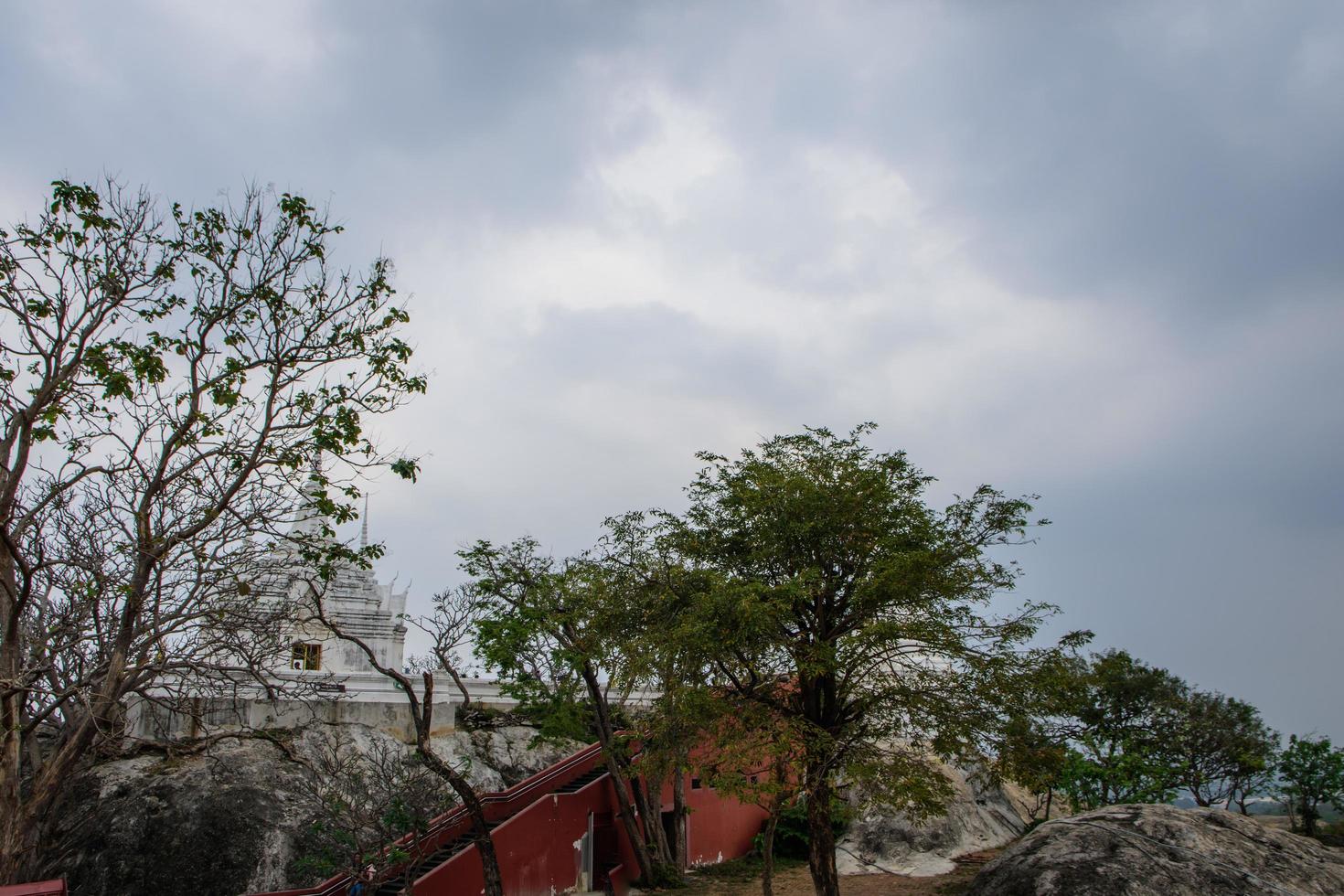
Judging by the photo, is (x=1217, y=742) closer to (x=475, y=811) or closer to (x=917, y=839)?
(x=917, y=839)

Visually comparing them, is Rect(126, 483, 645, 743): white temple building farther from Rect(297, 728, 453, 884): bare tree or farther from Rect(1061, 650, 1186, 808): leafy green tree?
Rect(1061, 650, 1186, 808): leafy green tree

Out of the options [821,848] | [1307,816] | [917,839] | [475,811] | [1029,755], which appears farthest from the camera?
[1307,816]

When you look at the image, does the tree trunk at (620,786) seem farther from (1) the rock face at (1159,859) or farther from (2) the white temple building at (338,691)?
(1) the rock face at (1159,859)

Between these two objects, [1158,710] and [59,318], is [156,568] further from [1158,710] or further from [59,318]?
[1158,710]

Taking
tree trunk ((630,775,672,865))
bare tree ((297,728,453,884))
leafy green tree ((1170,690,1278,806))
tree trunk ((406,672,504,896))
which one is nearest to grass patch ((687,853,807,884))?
tree trunk ((630,775,672,865))

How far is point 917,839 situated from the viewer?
1795 cm

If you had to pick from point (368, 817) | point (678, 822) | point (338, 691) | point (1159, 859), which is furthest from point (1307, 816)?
point (338, 691)

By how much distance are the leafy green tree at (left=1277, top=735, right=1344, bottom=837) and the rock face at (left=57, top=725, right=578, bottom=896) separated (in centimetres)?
1879

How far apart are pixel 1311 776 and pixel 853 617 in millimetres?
12866

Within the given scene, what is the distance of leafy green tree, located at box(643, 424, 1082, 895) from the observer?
11492mm

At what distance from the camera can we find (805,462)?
13.2 metres

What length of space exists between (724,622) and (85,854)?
10.7 metres

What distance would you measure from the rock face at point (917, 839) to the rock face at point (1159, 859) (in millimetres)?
5199

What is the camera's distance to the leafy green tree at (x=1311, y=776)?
18.5m
